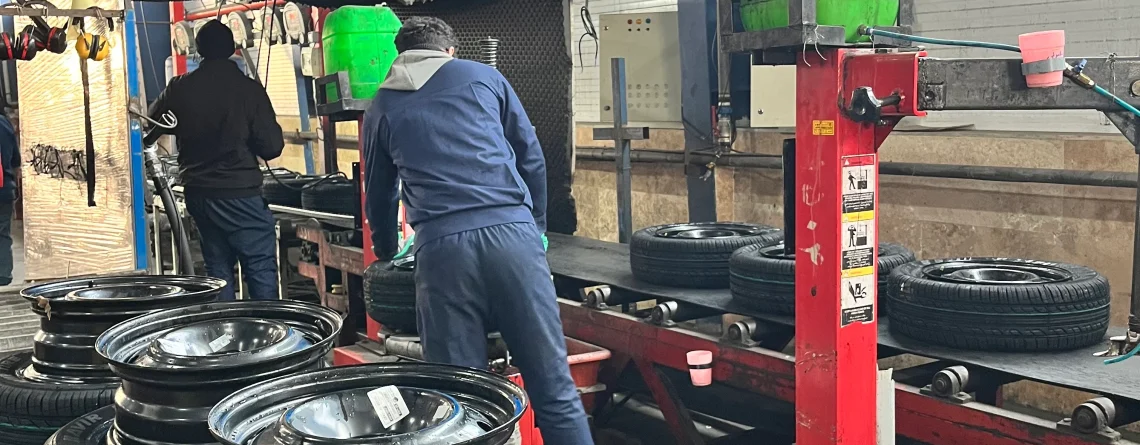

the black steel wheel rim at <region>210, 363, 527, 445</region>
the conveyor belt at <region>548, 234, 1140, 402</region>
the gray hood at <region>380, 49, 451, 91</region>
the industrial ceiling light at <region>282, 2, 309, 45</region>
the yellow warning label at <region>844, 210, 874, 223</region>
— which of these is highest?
the industrial ceiling light at <region>282, 2, 309, 45</region>

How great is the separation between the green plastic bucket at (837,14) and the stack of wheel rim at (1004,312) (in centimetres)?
84

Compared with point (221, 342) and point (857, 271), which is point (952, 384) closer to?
point (857, 271)

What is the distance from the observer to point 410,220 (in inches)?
120

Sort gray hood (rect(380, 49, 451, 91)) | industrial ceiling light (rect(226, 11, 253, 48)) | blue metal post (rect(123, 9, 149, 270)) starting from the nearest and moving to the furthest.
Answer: gray hood (rect(380, 49, 451, 91)) < blue metal post (rect(123, 9, 149, 270)) < industrial ceiling light (rect(226, 11, 253, 48))

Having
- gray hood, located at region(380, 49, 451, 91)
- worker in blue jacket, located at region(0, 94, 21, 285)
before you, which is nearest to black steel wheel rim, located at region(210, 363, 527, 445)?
gray hood, located at region(380, 49, 451, 91)

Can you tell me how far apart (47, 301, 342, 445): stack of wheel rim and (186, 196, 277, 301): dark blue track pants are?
2855 millimetres

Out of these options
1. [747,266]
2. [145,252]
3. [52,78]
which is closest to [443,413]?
[747,266]

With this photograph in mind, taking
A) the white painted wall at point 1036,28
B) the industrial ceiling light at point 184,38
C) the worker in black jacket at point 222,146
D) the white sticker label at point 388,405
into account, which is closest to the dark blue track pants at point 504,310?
the white sticker label at point 388,405

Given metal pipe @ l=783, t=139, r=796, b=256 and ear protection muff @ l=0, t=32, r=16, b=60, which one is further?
ear protection muff @ l=0, t=32, r=16, b=60

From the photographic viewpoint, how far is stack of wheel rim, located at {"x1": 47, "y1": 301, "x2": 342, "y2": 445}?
5.42 ft

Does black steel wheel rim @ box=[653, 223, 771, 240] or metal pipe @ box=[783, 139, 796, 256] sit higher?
metal pipe @ box=[783, 139, 796, 256]

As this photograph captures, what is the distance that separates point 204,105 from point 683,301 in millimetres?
2502

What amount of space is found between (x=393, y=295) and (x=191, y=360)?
82.3 inches

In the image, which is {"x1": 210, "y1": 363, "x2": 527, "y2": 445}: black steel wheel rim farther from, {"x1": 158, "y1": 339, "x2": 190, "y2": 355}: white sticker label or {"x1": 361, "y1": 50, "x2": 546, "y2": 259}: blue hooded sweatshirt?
{"x1": 361, "y1": 50, "x2": 546, "y2": 259}: blue hooded sweatshirt
